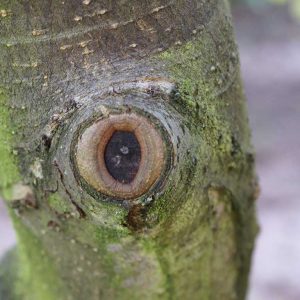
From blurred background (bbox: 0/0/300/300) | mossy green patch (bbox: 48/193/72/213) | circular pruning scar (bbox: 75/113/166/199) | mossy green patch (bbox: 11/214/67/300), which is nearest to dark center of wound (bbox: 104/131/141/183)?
circular pruning scar (bbox: 75/113/166/199)

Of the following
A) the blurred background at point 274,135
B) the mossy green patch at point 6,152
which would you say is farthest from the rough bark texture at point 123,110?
the blurred background at point 274,135

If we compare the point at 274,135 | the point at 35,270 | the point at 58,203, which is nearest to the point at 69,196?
the point at 58,203

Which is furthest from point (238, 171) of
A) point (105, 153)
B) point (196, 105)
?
point (105, 153)

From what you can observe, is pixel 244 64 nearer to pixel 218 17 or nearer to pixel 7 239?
pixel 7 239

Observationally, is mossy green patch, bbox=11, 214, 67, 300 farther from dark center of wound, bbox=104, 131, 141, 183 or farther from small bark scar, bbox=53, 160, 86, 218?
dark center of wound, bbox=104, 131, 141, 183

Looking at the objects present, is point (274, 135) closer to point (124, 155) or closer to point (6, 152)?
point (6, 152)

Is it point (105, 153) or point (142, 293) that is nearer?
point (105, 153)

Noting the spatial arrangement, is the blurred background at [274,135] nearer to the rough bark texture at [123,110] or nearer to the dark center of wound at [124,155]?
the rough bark texture at [123,110]
